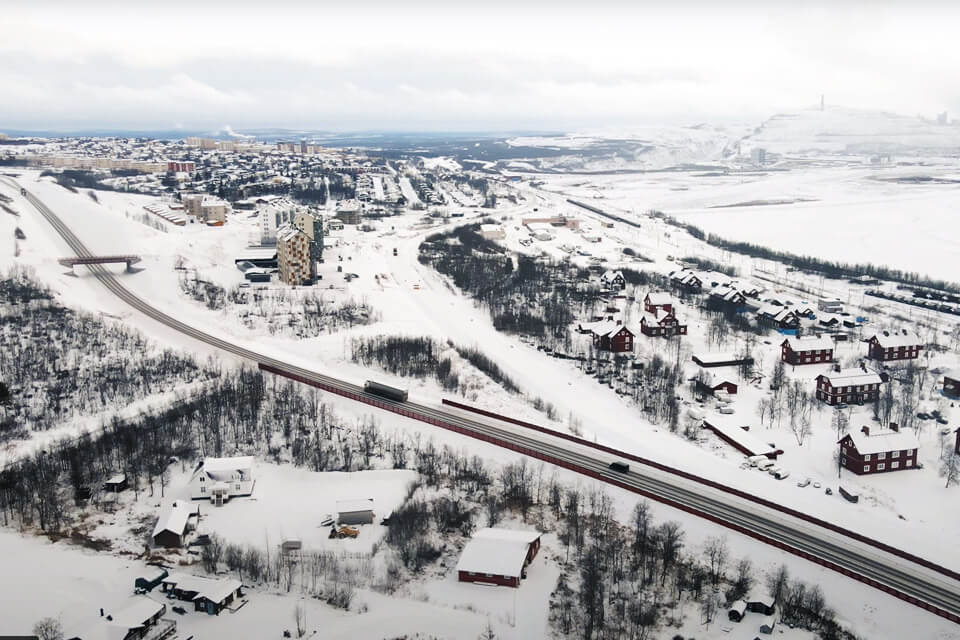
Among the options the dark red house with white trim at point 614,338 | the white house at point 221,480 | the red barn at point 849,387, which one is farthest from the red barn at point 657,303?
the white house at point 221,480

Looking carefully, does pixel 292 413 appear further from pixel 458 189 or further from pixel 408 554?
pixel 458 189

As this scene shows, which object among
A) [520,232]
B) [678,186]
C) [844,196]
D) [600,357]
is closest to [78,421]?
[600,357]

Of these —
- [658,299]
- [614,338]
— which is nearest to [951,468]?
[614,338]

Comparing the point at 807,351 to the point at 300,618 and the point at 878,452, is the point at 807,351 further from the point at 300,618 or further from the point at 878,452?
the point at 300,618

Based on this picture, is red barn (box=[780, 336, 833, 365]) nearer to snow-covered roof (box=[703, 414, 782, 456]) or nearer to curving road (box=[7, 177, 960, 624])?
snow-covered roof (box=[703, 414, 782, 456])

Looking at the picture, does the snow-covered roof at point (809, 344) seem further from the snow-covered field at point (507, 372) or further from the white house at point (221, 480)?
the white house at point (221, 480)

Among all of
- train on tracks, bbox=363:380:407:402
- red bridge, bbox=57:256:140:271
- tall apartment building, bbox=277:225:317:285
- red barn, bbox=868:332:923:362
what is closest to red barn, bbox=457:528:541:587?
train on tracks, bbox=363:380:407:402
